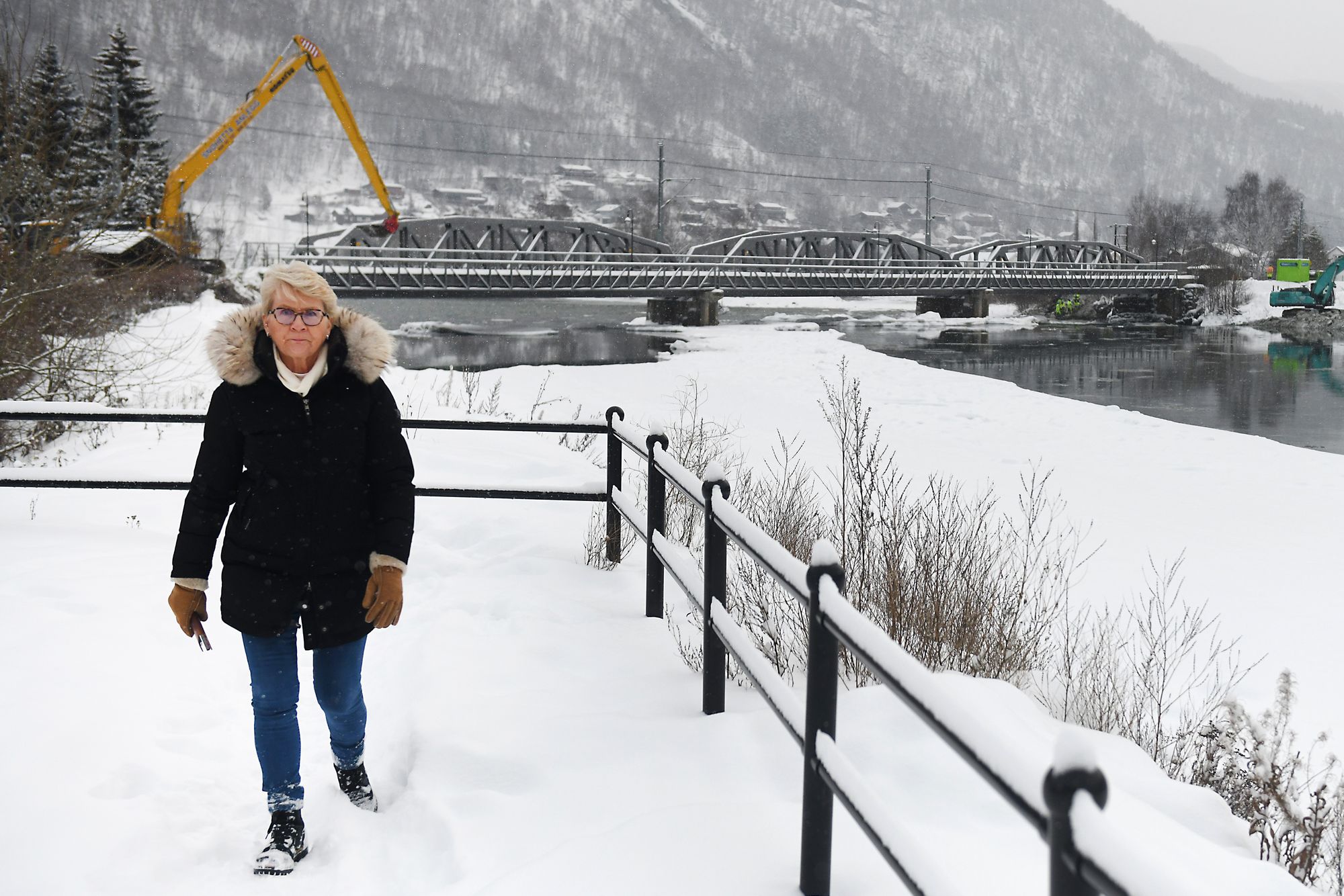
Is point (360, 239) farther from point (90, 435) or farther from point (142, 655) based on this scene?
point (142, 655)

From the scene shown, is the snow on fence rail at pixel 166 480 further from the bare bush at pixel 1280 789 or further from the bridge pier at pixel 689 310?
the bridge pier at pixel 689 310

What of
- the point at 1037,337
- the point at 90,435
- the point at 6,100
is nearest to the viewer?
the point at 6,100

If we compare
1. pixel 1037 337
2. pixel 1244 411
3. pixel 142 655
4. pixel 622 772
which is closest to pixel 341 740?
pixel 622 772

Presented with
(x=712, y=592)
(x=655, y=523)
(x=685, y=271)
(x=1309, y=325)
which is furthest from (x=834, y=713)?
(x=1309, y=325)

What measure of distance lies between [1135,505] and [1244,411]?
14.6 meters

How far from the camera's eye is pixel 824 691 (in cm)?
285

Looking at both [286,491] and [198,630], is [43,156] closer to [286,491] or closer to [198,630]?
[198,630]

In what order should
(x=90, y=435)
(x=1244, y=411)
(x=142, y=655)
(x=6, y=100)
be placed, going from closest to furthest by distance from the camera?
(x=142, y=655) < (x=6, y=100) < (x=90, y=435) < (x=1244, y=411)

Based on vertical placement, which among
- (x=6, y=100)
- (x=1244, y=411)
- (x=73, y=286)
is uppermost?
(x=6, y=100)

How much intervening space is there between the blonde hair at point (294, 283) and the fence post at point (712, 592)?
5.04ft

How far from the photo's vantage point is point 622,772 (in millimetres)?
3943

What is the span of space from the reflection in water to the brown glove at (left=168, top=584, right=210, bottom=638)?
20922 millimetres

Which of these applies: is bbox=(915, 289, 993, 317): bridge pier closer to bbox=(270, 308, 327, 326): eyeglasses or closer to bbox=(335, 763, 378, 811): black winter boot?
bbox=(335, 763, 378, 811): black winter boot

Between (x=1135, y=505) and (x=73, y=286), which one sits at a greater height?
(x=73, y=286)
